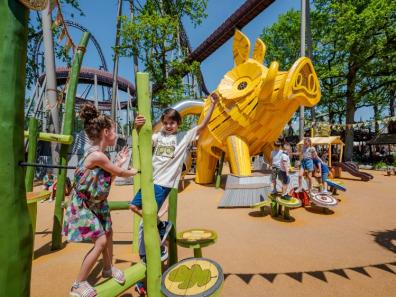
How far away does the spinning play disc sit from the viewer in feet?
17.5

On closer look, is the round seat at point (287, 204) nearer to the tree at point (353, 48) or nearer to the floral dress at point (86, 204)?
the floral dress at point (86, 204)

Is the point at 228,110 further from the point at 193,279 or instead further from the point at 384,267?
the point at 193,279

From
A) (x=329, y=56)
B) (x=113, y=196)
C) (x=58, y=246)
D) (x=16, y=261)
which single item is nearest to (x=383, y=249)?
(x=16, y=261)

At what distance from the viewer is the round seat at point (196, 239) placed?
229cm

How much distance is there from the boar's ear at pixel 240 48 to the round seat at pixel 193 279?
7.16 meters

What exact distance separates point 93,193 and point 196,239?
1.00 meters

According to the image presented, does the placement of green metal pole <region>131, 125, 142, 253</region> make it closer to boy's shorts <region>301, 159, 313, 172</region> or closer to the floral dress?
the floral dress

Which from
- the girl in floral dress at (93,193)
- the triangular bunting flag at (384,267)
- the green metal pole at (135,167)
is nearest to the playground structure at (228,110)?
the girl in floral dress at (93,193)

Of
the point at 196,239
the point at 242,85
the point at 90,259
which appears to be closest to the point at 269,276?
the point at 196,239

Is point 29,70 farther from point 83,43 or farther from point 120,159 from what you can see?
point 120,159

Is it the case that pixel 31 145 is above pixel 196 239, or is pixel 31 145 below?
above

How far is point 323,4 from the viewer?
17.3 metres

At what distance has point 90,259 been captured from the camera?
1.78m

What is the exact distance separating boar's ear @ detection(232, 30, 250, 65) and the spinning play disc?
4491mm
